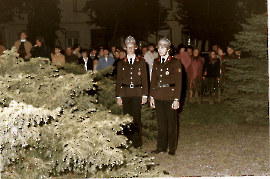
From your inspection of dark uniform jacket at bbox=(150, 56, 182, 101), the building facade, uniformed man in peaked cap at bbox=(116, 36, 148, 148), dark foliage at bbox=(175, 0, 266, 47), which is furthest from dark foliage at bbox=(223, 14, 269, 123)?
the building facade

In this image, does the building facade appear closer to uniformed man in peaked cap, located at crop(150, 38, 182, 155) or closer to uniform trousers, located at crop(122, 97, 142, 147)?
uniform trousers, located at crop(122, 97, 142, 147)

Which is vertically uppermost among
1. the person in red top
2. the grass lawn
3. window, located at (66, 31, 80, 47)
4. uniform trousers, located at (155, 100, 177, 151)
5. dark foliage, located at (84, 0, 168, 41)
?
dark foliage, located at (84, 0, 168, 41)

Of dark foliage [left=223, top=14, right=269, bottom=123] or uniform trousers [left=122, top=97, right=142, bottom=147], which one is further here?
dark foliage [left=223, top=14, right=269, bottom=123]

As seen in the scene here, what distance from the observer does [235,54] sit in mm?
13016

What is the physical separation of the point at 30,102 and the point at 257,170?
379cm

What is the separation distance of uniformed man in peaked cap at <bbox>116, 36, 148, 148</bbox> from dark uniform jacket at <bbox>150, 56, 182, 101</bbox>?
38cm

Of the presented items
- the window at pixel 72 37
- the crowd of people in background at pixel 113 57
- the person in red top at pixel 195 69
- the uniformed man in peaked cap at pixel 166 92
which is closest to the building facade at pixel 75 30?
the window at pixel 72 37

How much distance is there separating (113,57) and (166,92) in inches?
280

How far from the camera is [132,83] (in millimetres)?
6863

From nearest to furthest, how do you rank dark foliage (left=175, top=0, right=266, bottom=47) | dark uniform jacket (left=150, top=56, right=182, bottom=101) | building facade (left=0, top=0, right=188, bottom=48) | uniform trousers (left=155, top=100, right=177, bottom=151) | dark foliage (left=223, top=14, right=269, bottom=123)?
dark uniform jacket (left=150, top=56, right=182, bottom=101) → uniform trousers (left=155, top=100, right=177, bottom=151) → dark foliage (left=223, top=14, right=269, bottom=123) → dark foliage (left=175, top=0, right=266, bottom=47) → building facade (left=0, top=0, right=188, bottom=48)

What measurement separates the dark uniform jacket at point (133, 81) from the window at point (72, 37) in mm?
29773

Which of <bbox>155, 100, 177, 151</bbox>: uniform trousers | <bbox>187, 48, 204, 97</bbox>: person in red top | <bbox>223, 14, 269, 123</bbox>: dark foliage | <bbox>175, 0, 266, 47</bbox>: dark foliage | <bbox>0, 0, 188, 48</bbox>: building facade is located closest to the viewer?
<bbox>155, 100, 177, 151</bbox>: uniform trousers

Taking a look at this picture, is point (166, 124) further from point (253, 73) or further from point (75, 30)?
point (75, 30)

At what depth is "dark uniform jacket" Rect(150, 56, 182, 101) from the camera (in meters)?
6.45
